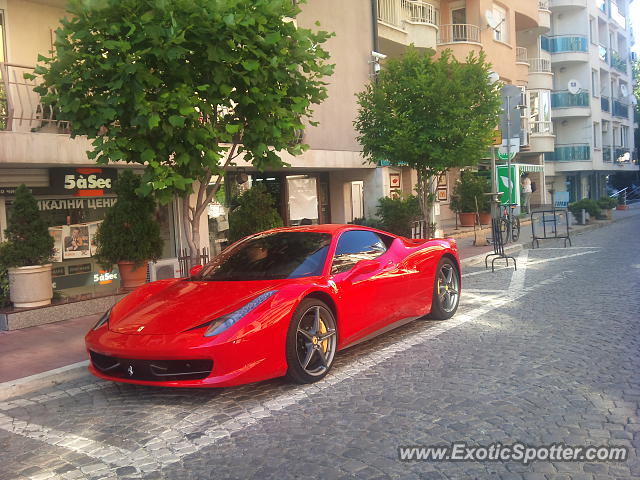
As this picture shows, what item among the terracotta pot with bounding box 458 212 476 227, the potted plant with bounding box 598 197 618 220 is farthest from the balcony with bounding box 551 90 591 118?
the terracotta pot with bounding box 458 212 476 227

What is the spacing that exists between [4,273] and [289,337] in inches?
Result: 217

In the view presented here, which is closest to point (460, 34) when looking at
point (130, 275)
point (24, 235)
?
point (130, 275)

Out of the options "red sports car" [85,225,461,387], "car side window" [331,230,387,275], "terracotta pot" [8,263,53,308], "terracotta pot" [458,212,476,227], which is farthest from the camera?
"terracotta pot" [458,212,476,227]

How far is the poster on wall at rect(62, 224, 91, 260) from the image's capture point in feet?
37.5

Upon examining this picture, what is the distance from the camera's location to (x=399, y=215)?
18.2m

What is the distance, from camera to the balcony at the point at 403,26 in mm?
21266

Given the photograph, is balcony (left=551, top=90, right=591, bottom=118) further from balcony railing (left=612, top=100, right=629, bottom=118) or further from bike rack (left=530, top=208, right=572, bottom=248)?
bike rack (left=530, top=208, right=572, bottom=248)

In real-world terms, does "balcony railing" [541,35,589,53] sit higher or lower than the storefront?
higher

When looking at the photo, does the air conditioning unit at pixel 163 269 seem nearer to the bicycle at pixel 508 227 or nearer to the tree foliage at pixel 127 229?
the tree foliage at pixel 127 229

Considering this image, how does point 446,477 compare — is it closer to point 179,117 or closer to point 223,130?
point 179,117

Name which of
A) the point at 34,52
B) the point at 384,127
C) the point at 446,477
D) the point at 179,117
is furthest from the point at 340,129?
the point at 446,477

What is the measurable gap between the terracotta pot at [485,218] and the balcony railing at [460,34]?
24.4 feet

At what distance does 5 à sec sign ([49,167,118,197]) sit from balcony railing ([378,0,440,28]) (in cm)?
1220

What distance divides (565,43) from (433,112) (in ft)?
107
